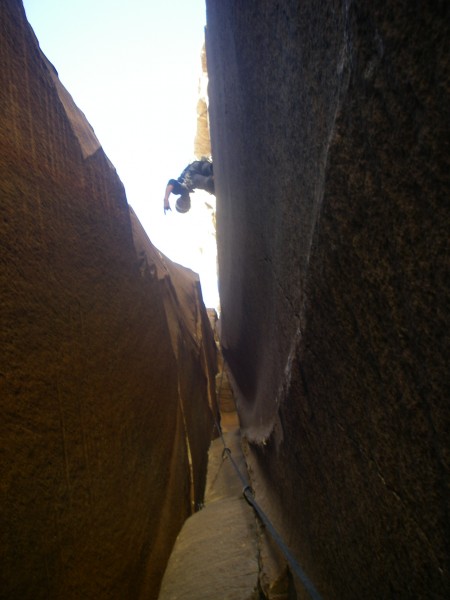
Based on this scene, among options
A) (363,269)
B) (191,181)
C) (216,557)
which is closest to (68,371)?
(363,269)

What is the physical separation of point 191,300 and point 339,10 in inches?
244

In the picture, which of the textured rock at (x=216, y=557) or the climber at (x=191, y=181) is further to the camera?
the climber at (x=191, y=181)

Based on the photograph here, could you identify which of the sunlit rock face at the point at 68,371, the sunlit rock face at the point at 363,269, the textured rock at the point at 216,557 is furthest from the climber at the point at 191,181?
the textured rock at the point at 216,557

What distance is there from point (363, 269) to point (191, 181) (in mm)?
6276

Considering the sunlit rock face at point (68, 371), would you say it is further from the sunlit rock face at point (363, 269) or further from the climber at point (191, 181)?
the climber at point (191, 181)

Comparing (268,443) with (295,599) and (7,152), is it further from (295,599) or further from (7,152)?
(7,152)

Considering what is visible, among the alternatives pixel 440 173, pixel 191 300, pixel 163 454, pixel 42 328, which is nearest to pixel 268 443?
pixel 163 454

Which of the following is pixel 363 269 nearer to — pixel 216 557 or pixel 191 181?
pixel 216 557

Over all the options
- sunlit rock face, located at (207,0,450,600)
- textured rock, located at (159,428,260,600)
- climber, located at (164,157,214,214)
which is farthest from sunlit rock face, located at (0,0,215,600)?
climber, located at (164,157,214,214)

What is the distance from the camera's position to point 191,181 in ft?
22.3

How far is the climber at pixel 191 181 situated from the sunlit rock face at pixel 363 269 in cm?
488

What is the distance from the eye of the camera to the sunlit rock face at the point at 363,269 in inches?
29.5

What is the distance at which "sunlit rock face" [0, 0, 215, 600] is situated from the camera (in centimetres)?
136

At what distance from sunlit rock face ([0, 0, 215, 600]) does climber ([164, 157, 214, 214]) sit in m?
3.94
